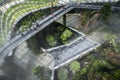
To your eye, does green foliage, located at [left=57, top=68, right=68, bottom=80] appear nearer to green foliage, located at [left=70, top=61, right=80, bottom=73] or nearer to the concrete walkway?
green foliage, located at [left=70, top=61, right=80, bottom=73]


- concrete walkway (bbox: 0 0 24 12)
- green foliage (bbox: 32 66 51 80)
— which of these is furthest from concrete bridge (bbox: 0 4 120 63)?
concrete walkway (bbox: 0 0 24 12)

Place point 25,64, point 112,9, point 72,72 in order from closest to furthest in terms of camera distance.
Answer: point 72,72
point 25,64
point 112,9

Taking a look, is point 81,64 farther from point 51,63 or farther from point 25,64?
point 25,64

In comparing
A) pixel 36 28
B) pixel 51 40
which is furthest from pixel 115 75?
pixel 36 28

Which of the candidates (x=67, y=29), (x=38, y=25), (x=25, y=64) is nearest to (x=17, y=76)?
(x=25, y=64)

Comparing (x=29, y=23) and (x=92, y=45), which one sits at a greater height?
(x=29, y=23)

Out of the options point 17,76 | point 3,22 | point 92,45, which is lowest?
point 17,76

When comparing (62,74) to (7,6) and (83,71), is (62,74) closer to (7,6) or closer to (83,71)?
(83,71)

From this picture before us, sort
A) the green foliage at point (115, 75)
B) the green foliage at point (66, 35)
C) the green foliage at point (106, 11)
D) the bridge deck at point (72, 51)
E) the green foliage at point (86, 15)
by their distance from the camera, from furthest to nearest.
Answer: the green foliage at point (86, 15) < the green foliage at point (106, 11) < the green foliage at point (66, 35) < the bridge deck at point (72, 51) < the green foliage at point (115, 75)

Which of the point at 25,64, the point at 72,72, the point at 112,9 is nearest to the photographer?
the point at 72,72

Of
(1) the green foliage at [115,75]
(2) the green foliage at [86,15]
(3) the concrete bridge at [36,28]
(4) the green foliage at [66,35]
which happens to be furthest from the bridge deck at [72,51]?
(1) the green foliage at [115,75]

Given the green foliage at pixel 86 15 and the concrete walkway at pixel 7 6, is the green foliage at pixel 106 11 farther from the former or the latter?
the concrete walkway at pixel 7 6
